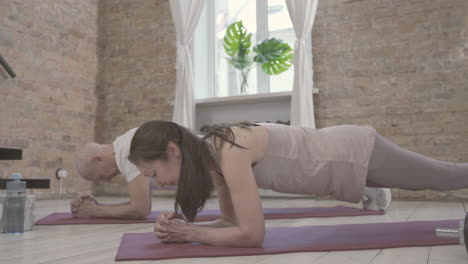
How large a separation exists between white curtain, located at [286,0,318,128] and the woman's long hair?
2.98 meters

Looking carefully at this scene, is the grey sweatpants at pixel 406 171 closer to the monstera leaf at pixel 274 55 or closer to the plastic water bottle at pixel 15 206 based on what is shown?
the plastic water bottle at pixel 15 206

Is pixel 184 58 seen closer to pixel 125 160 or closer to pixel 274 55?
pixel 274 55

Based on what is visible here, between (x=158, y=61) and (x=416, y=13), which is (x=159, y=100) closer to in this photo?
(x=158, y=61)

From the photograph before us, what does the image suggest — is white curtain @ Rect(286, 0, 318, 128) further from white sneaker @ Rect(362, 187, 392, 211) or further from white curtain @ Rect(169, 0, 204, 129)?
white sneaker @ Rect(362, 187, 392, 211)

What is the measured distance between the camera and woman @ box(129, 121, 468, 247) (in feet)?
4.84

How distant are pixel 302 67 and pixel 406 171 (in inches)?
113

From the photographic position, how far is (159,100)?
560 cm

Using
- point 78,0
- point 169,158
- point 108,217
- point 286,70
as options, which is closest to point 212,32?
point 286,70

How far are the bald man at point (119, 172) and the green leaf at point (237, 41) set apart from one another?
9.60ft

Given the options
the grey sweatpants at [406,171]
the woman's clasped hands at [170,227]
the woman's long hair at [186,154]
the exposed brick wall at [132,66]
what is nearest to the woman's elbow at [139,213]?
the woman's clasped hands at [170,227]

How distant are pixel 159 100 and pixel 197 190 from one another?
4.25m

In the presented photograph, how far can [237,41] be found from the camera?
17.3 ft

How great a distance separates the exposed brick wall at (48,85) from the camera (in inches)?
182

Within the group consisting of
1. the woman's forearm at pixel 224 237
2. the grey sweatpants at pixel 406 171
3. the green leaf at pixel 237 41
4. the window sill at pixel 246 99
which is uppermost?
the green leaf at pixel 237 41
